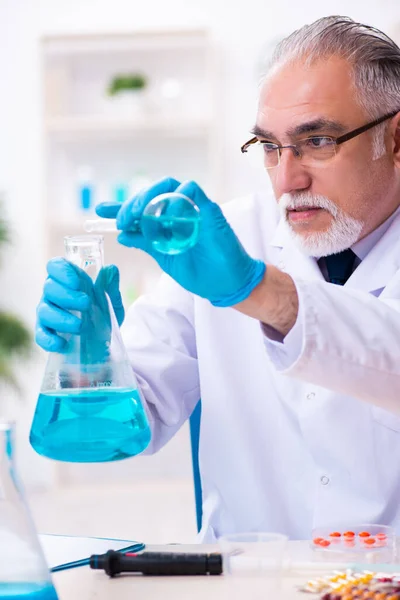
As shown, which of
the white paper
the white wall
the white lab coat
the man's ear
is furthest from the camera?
the white wall

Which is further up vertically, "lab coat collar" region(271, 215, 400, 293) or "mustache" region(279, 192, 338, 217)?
"mustache" region(279, 192, 338, 217)

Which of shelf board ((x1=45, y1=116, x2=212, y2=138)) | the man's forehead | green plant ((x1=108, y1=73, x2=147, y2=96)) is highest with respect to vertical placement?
green plant ((x1=108, y1=73, x2=147, y2=96))

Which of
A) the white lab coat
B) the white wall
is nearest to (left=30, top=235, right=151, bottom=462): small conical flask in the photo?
the white lab coat

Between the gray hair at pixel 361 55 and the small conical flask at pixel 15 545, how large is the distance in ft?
3.34

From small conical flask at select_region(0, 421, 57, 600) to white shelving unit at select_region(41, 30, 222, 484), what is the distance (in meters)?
3.41

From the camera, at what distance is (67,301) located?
1.15 meters

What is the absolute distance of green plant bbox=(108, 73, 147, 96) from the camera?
4.29m

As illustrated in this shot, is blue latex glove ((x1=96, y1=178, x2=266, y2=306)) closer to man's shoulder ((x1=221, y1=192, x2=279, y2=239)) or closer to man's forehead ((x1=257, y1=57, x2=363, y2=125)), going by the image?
man's forehead ((x1=257, y1=57, x2=363, y2=125))

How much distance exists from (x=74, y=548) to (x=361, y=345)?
0.51 metres

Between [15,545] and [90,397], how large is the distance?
23 cm

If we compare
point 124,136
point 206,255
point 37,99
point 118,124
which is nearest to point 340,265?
point 206,255

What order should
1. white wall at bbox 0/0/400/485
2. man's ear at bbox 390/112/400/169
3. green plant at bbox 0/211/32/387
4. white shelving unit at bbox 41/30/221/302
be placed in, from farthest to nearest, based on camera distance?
white wall at bbox 0/0/400/485 < white shelving unit at bbox 41/30/221/302 < green plant at bbox 0/211/32/387 < man's ear at bbox 390/112/400/169

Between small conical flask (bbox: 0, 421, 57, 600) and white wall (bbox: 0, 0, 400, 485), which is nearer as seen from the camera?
small conical flask (bbox: 0, 421, 57, 600)

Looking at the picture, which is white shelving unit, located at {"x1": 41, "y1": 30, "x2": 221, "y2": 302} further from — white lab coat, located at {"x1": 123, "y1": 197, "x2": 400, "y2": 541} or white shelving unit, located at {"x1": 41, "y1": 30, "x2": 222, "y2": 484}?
white lab coat, located at {"x1": 123, "y1": 197, "x2": 400, "y2": 541}
